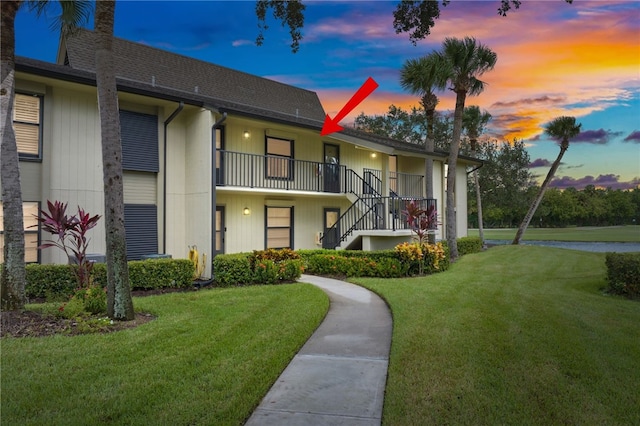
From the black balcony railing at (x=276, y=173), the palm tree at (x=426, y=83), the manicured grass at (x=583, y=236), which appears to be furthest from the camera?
the manicured grass at (x=583, y=236)

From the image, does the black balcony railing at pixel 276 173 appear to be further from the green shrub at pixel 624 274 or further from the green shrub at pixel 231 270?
the green shrub at pixel 624 274

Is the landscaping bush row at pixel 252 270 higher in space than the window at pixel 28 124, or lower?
lower

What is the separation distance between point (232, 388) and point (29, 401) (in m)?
1.86

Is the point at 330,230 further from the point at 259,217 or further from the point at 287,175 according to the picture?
the point at 259,217

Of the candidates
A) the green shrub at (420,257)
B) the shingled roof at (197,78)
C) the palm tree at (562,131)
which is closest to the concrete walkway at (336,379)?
the green shrub at (420,257)

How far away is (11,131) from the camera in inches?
261

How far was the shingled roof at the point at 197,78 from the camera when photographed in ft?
45.2

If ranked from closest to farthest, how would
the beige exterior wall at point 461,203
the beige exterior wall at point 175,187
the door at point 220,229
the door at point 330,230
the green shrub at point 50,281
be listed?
1. the green shrub at point 50,281
2. the beige exterior wall at point 175,187
3. the door at point 220,229
4. the door at point 330,230
5. the beige exterior wall at point 461,203

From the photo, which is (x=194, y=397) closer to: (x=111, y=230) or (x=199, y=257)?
(x=111, y=230)

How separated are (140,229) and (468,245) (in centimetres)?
1630

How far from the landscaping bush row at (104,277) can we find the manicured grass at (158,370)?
3011 mm

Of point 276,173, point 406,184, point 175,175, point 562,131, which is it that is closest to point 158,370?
point 175,175

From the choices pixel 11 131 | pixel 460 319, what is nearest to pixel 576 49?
pixel 460 319

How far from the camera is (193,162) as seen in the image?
12.1 m
